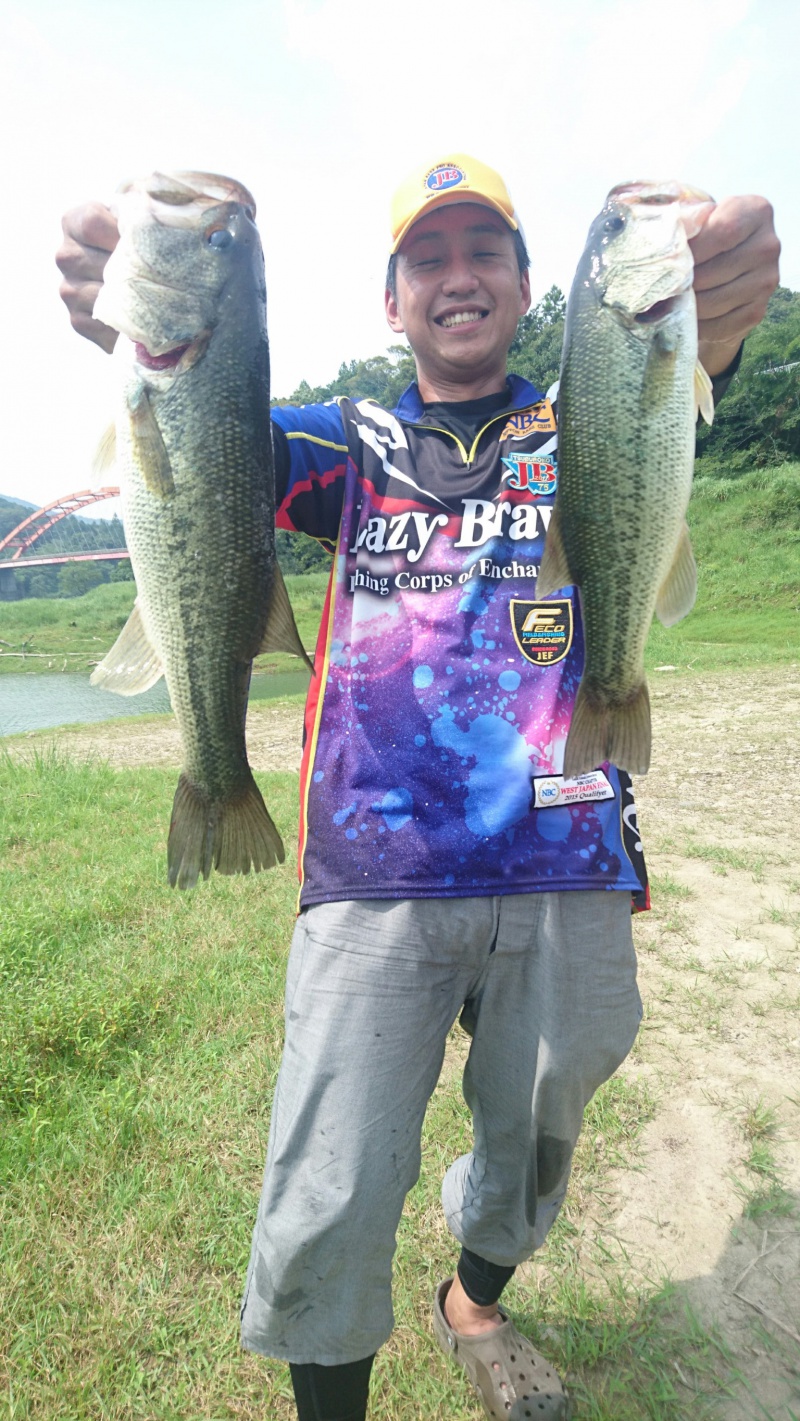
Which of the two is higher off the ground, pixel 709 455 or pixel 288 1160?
pixel 709 455

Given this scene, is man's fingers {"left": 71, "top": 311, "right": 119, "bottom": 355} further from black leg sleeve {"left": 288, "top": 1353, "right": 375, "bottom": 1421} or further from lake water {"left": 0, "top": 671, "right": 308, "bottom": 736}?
lake water {"left": 0, "top": 671, "right": 308, "bottom": 736}

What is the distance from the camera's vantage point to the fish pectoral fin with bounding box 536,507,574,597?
2.03 metres

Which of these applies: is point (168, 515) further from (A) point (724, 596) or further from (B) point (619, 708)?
(A) point (724, 596)

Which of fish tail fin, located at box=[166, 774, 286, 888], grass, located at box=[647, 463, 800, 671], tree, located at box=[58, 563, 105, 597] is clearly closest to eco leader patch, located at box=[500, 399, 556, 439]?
fish tail fin, located at box=[166, 774, 286, 888]

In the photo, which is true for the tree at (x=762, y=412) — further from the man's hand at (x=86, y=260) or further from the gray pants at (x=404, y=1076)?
the gray pants at (x=404, y=1076)

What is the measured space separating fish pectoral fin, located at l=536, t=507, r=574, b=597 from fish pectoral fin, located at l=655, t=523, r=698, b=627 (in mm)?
268

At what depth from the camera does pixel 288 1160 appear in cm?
180

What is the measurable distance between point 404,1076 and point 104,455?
1680 millimetres

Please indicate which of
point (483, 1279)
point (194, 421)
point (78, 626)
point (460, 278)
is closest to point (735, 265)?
point (460, 278)

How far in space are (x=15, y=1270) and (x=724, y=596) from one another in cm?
2361

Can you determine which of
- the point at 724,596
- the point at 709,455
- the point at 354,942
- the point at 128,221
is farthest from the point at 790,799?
the point at 709,455

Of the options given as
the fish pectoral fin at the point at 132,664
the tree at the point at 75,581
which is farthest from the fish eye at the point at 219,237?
the tree at the point at 75,581

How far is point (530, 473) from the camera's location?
89.4 inches

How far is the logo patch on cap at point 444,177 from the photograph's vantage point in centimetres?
231
